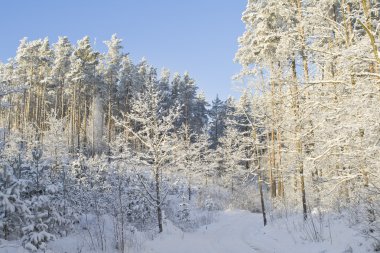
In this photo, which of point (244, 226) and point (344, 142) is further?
point (244, 226)

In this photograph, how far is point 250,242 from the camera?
13625 millimetres

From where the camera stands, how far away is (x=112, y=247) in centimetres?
1057

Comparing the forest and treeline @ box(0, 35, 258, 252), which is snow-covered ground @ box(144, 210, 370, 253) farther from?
treeline @ box(0, 35, 258, 252)

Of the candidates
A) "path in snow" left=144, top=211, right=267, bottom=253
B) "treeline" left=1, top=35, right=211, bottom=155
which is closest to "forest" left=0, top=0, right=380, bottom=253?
"path in snow" left=144, top=211, right=267, bottom=253

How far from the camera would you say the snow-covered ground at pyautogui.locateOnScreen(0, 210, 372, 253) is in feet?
30.2

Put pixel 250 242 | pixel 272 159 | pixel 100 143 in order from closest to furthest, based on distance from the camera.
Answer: pixel 250 242
pixel 272 159
pixel 100 143

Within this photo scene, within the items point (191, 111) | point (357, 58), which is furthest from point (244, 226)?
point (191, 111)

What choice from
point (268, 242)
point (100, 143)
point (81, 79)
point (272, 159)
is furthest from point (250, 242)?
point (100, 143)

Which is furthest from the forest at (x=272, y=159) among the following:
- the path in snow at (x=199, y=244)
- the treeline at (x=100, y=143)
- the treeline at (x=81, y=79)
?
the treeline at (x=81, y=79)

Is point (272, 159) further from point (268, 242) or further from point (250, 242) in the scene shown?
point (268, 242)

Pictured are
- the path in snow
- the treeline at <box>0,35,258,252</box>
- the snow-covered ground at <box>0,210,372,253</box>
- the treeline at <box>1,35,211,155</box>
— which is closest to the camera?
the snow-covered ground at <box>0,210,372,253</box>

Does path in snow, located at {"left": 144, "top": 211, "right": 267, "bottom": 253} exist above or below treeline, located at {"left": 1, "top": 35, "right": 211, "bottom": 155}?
below

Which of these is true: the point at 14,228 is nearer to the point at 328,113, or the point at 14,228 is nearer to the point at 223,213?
the point at 328,113

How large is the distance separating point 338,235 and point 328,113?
375cm
